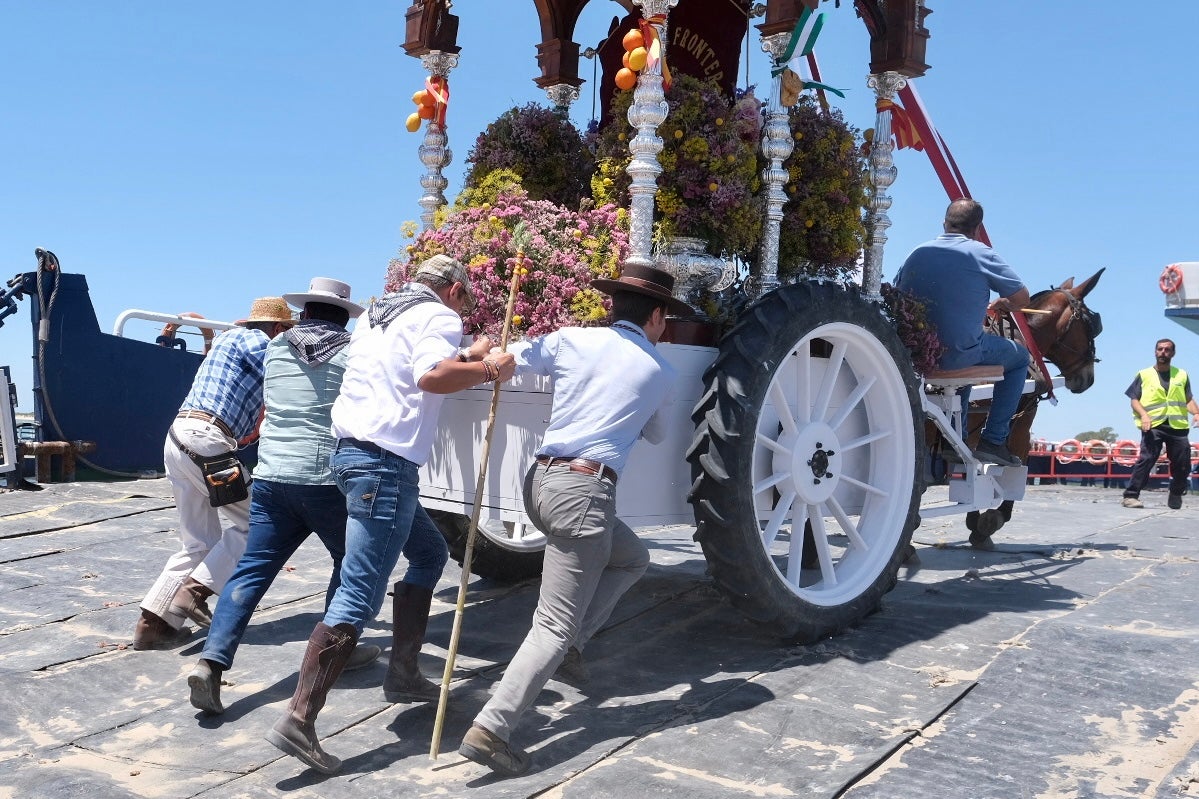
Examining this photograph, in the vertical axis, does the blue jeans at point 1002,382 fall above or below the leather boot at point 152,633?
above

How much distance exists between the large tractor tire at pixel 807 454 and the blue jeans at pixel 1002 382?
4.16 feet

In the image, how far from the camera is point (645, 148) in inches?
186

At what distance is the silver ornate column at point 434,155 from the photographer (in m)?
6.08

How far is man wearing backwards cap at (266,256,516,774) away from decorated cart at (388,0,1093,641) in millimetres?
460

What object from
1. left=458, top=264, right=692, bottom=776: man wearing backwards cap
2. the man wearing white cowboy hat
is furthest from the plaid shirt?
left=458, top=264, right=692, bottom=776: man wearing backwards cap

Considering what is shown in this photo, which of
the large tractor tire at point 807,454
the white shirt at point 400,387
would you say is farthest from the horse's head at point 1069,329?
the white shirt at point 400,387

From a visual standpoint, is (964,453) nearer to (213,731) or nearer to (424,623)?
(424,623)

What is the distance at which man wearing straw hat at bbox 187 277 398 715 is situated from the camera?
4273 mm

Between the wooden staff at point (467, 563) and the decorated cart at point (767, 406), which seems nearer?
the wooden staff at point (467, 563)

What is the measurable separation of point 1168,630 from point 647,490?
268 cm

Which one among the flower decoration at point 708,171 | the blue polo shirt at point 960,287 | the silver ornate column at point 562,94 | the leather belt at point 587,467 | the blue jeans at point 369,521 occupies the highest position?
the silver ornate column at point 562,94

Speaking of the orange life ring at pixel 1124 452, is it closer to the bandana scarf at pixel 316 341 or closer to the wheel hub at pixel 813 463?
the wheel hub at pixel 813 463

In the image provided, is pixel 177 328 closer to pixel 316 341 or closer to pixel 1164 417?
pixel 316 341

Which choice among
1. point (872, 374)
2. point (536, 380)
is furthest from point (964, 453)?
point (536, 380)
